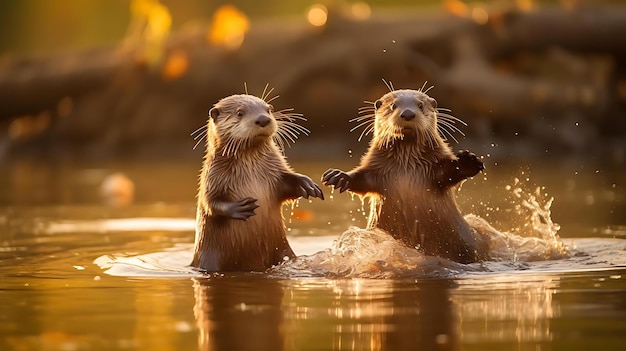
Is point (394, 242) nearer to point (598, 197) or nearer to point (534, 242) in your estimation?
point (534, 242)

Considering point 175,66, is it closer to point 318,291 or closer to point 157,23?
point 157,23

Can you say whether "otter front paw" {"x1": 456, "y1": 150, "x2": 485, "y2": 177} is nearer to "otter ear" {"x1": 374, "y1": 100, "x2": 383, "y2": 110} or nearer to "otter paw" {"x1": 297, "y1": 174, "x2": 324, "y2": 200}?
"otter ear" {"x1": 374, "y1": 100, "x2": 383, "y2": 110}

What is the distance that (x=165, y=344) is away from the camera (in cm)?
398

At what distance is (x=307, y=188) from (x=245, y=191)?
342 millimetres

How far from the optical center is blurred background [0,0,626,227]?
51.7 feet

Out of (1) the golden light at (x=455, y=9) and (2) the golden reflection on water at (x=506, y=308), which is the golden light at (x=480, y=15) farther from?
(2) the golden reflection on water at (x=506, y=308)

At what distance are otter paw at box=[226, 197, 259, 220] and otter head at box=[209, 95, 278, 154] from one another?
425 millimetres

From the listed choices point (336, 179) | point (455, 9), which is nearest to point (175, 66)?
point (455, 9)

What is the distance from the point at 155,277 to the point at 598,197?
5.38 metres

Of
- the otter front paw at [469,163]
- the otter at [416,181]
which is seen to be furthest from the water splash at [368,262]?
the otter front paw at [469,163]

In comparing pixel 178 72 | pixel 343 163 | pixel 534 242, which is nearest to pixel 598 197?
pixel 534 242

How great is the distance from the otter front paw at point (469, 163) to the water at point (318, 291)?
503mm

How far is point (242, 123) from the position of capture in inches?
254

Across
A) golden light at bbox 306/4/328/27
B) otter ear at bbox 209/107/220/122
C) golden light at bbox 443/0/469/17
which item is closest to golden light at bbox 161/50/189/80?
golden light at bbox 306/4/328/27
